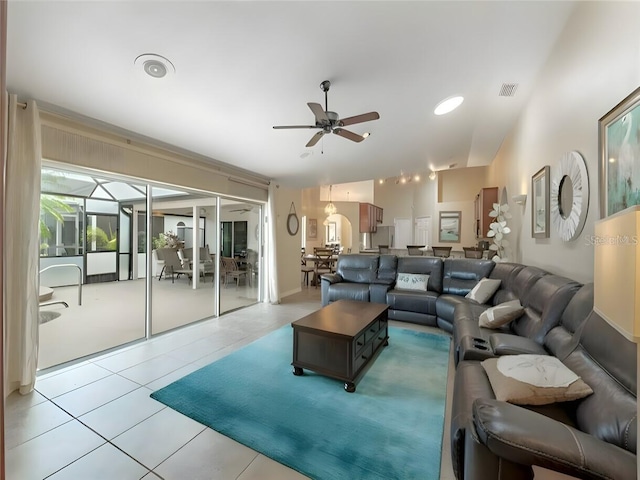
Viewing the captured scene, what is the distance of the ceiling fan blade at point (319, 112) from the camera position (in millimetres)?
2541

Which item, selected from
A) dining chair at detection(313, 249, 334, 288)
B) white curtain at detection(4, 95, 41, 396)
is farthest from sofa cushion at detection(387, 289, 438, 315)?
white curtain at detection(4, 95, 41, 396)

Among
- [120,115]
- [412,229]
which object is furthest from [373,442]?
[412,229]

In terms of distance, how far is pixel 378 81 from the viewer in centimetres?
292

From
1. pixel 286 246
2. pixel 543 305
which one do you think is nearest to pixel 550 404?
pixel 543 305

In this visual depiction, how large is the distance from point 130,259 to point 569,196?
275 inches

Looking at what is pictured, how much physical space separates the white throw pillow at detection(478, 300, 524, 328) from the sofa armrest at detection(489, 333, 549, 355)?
1.28 ft

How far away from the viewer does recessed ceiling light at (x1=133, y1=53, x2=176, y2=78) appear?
223cm

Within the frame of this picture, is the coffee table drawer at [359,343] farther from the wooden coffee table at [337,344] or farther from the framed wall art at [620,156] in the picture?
the framed wall art at [620,156]

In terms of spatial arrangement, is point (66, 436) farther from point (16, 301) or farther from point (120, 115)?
point (120, 115)

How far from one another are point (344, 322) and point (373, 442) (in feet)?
3.51

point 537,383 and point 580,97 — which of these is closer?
point 537,383

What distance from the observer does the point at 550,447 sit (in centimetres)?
96

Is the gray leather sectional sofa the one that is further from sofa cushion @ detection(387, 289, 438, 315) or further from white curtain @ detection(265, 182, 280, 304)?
white curtain @ detection(265, 182, 280, 304)

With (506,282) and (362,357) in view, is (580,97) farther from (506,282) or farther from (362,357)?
(362,357)
